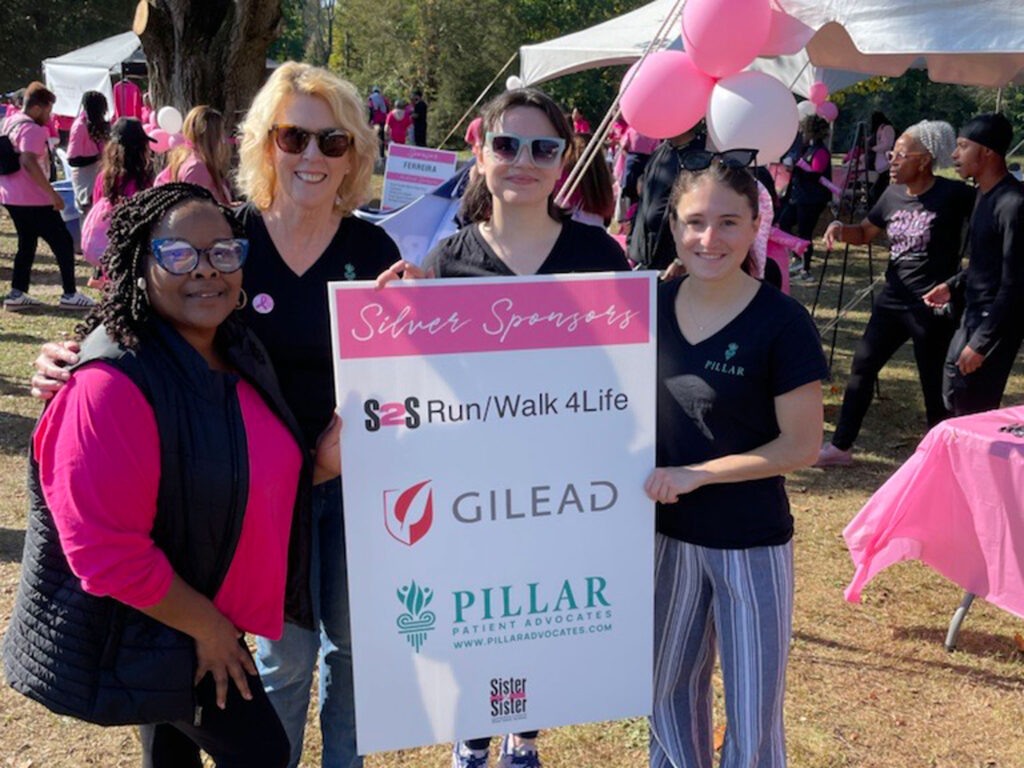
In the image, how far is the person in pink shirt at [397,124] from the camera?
958 inches

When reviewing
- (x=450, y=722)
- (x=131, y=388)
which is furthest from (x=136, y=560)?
(x=450, y=722)

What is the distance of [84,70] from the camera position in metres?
18.6

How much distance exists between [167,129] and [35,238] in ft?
6.66

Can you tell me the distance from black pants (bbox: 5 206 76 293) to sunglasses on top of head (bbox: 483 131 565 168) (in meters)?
7.65

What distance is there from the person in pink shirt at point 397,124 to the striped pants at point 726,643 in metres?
23.5

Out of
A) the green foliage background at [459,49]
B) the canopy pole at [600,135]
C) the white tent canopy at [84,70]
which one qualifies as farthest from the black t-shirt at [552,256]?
the green foliage background at [459,49]

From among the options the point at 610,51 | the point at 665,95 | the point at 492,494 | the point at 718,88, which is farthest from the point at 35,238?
the point at 492,494

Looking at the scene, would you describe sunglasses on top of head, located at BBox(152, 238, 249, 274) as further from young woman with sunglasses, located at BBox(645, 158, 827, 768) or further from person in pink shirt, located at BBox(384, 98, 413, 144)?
person in pink shirt, located at BBox(384, 98, 413, 144)

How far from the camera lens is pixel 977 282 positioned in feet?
15.6

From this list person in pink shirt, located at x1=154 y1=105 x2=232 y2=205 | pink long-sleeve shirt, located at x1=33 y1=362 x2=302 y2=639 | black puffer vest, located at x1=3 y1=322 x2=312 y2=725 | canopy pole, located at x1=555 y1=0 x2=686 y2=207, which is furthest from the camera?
person in pink shirt, located at x1=154 y1=105 x2=232 y2=205

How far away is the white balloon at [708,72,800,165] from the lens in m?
3.82

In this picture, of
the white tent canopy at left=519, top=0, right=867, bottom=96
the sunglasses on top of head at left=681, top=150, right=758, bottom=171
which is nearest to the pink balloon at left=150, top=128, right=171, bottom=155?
the white tent canopy at left=519, top=0, right=867, bottom=96

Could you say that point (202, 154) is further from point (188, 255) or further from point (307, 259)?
point (188, 255)

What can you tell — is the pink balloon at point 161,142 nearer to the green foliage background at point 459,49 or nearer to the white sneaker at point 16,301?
the white sneaker at point 16,301
